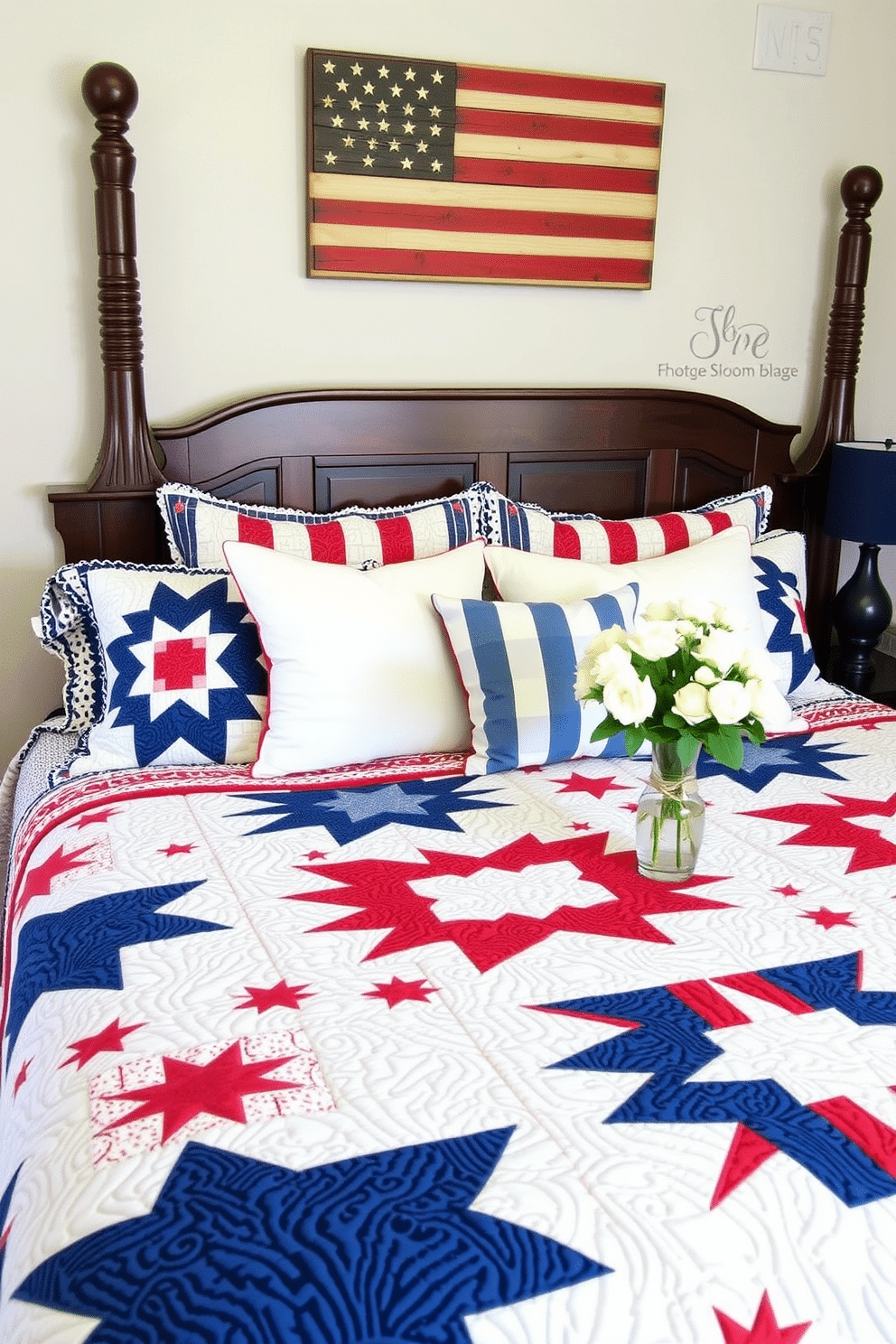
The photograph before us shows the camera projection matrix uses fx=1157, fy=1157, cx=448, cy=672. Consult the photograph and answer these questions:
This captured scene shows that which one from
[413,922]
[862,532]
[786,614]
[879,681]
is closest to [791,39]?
[862,532]

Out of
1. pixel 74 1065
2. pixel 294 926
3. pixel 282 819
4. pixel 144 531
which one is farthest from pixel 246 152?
Result: pixel 74 1065

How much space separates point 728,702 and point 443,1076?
1.90 feet

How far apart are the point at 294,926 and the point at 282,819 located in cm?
35

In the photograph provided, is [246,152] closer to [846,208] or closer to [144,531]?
[144,531]

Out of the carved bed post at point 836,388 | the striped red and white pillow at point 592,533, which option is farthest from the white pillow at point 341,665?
the carved bed post at point 836,388

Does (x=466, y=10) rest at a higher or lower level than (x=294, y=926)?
higher

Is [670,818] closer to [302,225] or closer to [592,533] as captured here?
[592,533]

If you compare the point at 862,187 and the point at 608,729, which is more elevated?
the point at 862,187

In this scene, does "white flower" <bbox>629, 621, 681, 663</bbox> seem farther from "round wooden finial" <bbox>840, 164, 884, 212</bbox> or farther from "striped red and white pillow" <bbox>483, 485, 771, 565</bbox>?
"round wooden finial" <bbox>840, 164, 884, 212</bbox>

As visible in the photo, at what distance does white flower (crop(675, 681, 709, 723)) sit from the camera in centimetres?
146

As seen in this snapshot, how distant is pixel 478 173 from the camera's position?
2.48 m

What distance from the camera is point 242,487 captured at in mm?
2436

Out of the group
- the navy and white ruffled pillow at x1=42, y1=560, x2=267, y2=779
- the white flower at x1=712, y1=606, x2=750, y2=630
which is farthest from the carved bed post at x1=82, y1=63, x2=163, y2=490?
the white flower at x1=712, y1=606, x2=750, y2=630

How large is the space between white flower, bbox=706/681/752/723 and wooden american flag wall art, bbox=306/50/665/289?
56.1 inches
